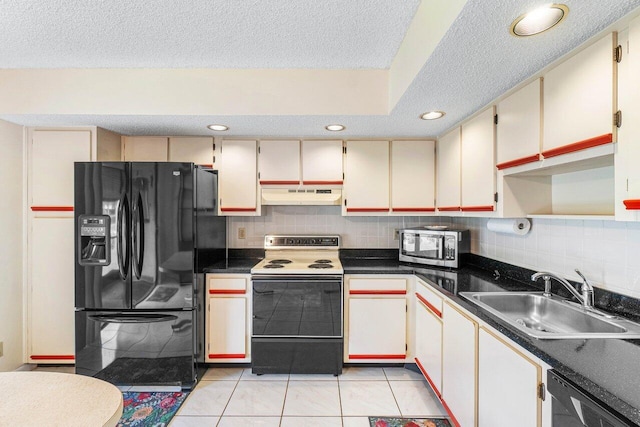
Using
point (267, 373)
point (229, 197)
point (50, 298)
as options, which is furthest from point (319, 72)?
point (50, 298)

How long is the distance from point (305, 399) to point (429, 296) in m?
1.19

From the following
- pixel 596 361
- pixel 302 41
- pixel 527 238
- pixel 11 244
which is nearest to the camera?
pixel 596 361

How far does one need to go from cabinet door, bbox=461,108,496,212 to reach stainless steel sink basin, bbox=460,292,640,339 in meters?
0.58

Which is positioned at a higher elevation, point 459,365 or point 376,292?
point 376,292

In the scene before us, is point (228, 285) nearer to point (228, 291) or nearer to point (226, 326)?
point (228, 291)

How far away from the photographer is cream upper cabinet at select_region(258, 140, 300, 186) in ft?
9.21

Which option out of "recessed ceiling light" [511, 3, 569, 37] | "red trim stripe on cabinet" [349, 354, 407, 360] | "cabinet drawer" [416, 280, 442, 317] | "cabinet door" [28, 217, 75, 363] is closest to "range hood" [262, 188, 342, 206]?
"cabinet drawer" [416, 280, 442, 317]

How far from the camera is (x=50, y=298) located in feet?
8.20

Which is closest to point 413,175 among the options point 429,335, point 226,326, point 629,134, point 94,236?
point 429,335

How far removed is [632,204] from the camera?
1037 millimetres

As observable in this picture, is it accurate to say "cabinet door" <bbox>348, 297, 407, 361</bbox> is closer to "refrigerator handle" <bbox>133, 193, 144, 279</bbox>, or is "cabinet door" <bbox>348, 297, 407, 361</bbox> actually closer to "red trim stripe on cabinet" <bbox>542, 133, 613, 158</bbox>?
"red trim stripe on cabinet" <bbox>542, 133, 613, 158</bbox>

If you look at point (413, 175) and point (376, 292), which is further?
point (413, 175)

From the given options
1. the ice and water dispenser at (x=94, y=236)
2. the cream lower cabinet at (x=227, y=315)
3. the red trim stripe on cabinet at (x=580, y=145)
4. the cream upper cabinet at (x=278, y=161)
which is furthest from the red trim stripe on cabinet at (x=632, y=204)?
the ice and water dispenser at (x=94, y=236)

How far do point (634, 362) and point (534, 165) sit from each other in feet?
3.16
